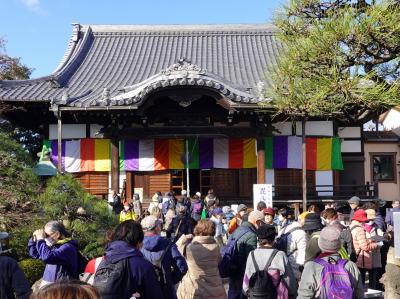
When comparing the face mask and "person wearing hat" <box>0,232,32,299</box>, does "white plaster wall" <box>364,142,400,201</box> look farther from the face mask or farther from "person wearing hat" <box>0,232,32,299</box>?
"person wearing hat" <box>0,232,32,299</box>

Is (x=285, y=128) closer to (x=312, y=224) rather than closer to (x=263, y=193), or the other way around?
(x=263, y=193)

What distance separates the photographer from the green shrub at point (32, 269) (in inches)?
301

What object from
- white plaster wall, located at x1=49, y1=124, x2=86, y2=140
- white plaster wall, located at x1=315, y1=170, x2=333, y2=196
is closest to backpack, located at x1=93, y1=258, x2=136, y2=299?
white plaster wall, located at x1=49, y1=124, x2=86, y2=140

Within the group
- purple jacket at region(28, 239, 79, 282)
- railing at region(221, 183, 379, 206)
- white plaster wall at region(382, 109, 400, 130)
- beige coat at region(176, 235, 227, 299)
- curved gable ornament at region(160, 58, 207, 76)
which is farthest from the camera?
white plaster wall at region(382, 109, 400, 130)

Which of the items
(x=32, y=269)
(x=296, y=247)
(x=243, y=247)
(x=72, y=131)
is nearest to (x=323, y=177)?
(x=72, y=131)

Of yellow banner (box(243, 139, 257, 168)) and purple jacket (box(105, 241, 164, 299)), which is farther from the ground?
yellow banner (box(243, 139, 257, 168))

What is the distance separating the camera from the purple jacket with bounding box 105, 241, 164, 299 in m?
3.40

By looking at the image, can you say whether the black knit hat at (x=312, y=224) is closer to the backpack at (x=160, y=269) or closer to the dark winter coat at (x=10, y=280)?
the backpack at (x=160, y=269)

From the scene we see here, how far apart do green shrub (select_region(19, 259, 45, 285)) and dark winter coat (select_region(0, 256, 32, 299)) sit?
12.5 feet

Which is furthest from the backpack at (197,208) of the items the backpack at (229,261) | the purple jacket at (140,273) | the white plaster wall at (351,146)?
the purple jacket at (140,273)

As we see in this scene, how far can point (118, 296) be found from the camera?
11.0 ft

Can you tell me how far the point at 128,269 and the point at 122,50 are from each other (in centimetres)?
1882

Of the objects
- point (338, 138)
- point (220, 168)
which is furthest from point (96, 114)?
point (338, 138)

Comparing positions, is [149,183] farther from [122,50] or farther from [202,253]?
[202,253]
